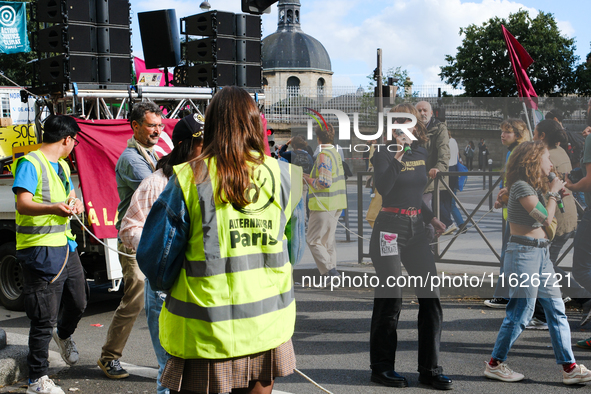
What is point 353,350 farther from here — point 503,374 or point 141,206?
point 141,206

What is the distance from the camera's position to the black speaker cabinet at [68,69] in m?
8.91

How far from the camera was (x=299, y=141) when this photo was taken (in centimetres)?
552

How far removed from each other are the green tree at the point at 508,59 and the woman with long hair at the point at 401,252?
52117 mm

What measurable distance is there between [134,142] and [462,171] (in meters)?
2.66

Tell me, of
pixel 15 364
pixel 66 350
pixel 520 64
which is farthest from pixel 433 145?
pixel 15 364

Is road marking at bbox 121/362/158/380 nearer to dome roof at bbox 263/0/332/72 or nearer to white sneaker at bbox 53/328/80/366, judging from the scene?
white sneaker at bbox 53/328/80/366

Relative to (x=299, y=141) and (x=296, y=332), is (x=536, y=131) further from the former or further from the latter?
(x=296, y=332)

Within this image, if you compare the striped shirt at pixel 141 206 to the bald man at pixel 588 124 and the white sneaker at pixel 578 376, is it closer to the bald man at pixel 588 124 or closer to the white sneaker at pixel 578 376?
the white sneaker at pixel 578 376

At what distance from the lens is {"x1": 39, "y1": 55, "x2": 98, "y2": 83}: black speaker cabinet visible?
8.91 meters

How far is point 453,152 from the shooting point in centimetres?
484

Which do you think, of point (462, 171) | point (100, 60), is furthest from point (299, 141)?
point (100, 60)

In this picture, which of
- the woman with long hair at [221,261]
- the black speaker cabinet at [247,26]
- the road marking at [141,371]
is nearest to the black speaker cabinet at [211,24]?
the black speaker cabinet at [247,26]

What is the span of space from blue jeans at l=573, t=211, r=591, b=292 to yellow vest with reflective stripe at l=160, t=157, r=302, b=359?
3890 millimetres

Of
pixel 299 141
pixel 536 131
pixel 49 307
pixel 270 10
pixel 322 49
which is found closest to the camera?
pixel 49 307
